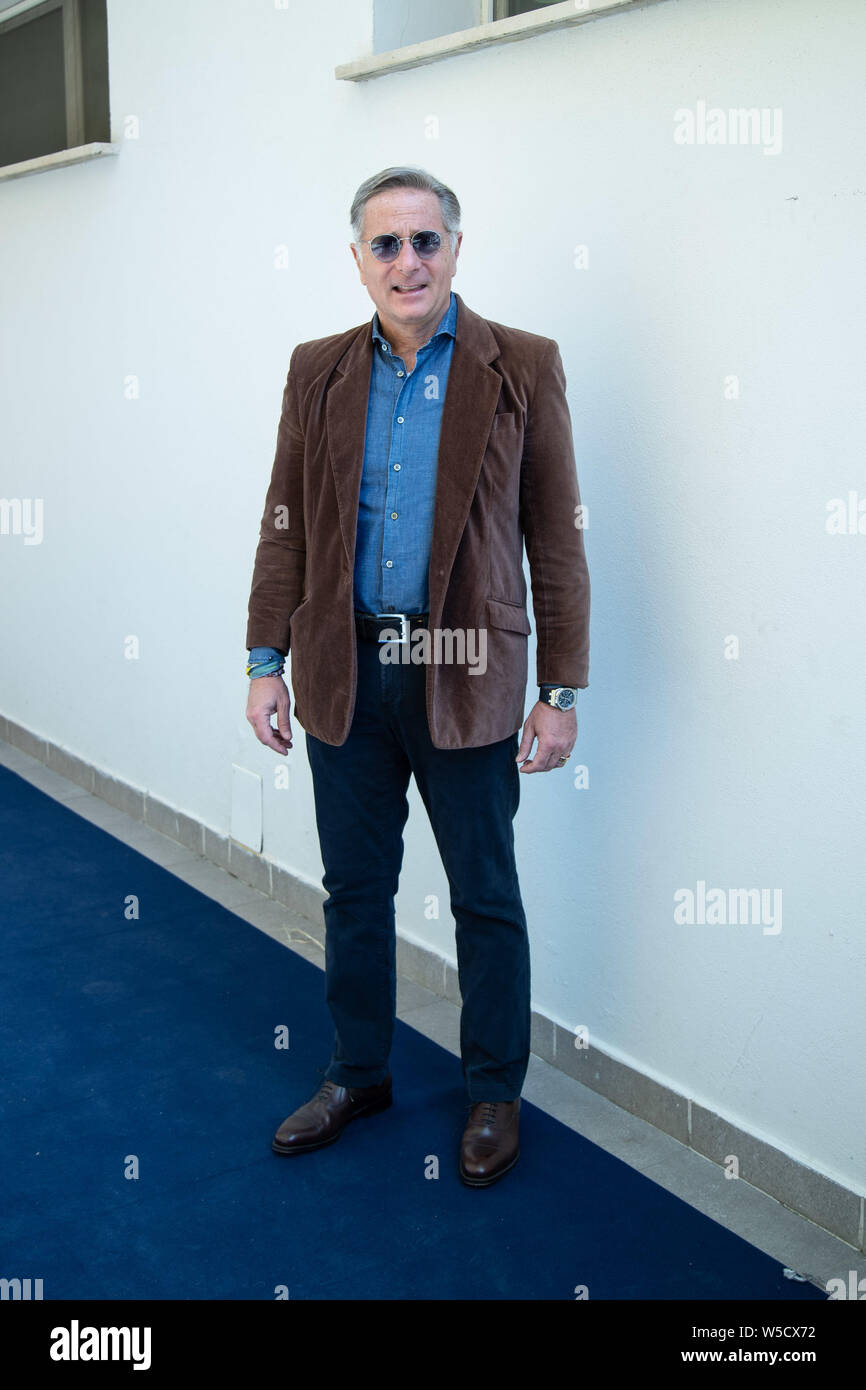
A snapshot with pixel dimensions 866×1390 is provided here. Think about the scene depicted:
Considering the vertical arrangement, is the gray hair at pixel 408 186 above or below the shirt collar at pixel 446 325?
above

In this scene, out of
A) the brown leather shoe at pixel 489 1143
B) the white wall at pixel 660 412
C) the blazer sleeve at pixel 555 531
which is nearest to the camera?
the white wall at pixel 660 412

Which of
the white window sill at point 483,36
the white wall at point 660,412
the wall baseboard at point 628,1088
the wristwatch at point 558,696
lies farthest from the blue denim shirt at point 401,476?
the wall baseboard at point 628,1088

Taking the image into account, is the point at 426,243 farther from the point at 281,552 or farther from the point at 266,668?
the point at 266,668

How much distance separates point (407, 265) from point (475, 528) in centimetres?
40

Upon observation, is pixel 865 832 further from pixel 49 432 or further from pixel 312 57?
pixel 49 432

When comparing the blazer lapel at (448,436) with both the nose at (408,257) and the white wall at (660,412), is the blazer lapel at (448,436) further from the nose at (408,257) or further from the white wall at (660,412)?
the white wall at (660,412)

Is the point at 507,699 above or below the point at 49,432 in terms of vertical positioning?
below

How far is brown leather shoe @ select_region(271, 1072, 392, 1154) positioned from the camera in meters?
2.31

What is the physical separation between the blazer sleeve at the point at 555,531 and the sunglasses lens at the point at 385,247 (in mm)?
277

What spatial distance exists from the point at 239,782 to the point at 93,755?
98cm

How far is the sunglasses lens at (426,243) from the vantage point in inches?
78.4

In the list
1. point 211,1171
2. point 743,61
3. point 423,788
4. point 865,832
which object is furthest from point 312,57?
point 211,1171
